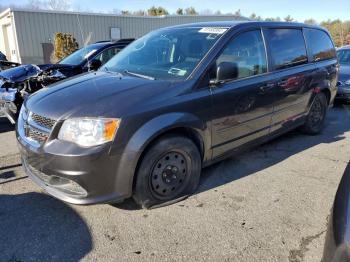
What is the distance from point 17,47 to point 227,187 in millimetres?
20334

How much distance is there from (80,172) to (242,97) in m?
1.97

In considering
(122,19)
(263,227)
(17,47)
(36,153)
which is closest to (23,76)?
(36,153)

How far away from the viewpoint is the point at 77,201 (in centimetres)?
292

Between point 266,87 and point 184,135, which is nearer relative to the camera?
point 184,135

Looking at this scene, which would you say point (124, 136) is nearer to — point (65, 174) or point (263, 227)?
point (65, 174)

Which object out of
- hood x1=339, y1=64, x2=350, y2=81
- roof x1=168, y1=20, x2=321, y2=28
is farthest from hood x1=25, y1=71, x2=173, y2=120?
hood x1=339, y1=64, x2=350, y2=81

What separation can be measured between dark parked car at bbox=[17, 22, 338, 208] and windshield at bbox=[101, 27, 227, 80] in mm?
15

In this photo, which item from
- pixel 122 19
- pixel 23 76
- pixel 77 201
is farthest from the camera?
pixel 122 19

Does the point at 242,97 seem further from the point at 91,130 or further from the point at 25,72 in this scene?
the point at 25,72

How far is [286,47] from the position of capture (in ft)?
15.3

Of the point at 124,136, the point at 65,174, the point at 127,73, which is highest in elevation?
the point at 127,73

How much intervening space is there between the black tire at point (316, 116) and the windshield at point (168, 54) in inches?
96.4

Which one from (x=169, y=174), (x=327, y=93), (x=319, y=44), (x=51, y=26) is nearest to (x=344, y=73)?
(x=327, y=93)

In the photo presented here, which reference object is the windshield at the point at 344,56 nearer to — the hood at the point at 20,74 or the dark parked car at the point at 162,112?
the dark parked car at the point at 162,112
